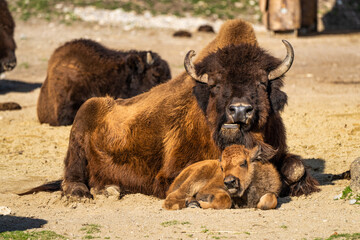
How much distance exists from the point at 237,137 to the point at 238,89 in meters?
0.50

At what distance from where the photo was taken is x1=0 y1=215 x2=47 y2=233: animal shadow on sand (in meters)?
5.95

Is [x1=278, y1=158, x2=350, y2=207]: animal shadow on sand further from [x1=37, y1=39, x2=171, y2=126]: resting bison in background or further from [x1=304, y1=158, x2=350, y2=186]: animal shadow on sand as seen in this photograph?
[x1=37, y1=39, x2=171, y2=126]: resting bison in background

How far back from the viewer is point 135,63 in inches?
512

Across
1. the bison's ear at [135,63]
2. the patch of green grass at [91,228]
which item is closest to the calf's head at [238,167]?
the patch of green grass at [91,228]

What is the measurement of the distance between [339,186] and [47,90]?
7438 millimetres

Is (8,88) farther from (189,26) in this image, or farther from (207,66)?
(207,66)

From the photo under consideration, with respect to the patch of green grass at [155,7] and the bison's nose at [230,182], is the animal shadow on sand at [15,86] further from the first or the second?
the bison's nose at [230,182]

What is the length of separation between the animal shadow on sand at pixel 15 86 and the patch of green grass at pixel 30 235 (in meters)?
12.1

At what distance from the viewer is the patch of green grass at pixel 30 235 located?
5484 mm

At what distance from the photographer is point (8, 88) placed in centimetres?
1778

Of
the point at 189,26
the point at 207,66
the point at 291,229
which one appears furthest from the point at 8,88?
the point at 291,229

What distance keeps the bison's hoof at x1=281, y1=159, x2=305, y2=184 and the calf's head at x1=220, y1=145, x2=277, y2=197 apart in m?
0.74

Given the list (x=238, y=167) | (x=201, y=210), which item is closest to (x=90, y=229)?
(x=201, y=210)

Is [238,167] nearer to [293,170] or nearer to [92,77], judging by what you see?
[293,170]
